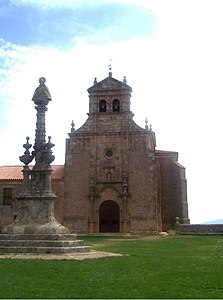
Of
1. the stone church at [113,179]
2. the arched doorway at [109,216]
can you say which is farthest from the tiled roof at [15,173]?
the arched doorway at [109,216]

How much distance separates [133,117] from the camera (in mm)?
39562

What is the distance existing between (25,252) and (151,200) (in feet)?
73.1

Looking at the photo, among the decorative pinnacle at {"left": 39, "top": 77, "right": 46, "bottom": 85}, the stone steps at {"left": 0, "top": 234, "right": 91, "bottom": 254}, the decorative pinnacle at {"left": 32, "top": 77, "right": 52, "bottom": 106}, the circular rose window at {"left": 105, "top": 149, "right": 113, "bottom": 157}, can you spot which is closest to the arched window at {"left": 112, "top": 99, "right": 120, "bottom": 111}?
the circular rose window at {"left": 105, "top": 149, "right": 113, "bottom": 157}

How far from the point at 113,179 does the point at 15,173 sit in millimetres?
10539

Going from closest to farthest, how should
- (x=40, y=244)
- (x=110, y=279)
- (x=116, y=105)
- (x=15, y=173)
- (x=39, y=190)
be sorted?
1. (x=110, y=279)
2. (x=40, y=244)
3. (x=39, y=190)
4. (x=116, y=105)
5. (x=15, y=173)

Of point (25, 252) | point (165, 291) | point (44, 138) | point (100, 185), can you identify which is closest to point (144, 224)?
point (100, 185)

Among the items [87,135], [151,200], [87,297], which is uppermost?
[87,135]

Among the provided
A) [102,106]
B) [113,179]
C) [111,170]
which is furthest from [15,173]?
[102,106]

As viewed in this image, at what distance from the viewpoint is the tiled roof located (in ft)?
132

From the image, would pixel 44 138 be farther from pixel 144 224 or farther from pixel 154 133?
pixel 154 133

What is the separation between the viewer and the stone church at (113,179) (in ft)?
123

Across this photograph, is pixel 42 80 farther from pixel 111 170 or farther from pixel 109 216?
pixel 109 216

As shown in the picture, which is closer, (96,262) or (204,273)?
(204,273)

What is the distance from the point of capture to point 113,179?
38.2 meters
